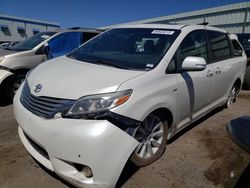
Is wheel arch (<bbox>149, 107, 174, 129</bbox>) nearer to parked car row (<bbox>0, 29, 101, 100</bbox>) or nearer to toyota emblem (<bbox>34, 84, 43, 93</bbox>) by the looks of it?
toyota emblem (<bbox>34, 84, 43, 93</bbox>)

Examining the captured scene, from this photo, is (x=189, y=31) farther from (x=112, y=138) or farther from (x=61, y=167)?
(x=61, y=167)

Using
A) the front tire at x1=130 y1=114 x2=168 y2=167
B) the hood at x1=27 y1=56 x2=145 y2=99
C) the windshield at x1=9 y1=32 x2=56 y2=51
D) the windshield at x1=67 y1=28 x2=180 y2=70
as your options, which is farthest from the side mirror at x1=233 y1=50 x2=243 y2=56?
the windshield at x1=9 y1=32 x2=56 y2=51

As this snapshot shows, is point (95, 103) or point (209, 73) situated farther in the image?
point (209, 73)

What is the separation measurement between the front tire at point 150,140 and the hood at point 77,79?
58cm

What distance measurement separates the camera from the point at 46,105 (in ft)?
7.64

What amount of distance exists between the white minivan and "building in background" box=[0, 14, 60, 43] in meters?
31.2

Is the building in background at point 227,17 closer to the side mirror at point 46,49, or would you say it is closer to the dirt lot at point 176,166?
the side mirror at point 46,49

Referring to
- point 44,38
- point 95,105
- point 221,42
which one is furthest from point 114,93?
point 44,38

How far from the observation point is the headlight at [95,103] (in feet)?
7.14

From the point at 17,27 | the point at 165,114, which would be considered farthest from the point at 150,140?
the point at 17,27

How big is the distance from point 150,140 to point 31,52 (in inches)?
154

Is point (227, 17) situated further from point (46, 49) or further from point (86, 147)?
point (86, 147)

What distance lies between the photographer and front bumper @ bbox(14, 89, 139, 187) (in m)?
2.06

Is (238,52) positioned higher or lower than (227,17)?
lower
